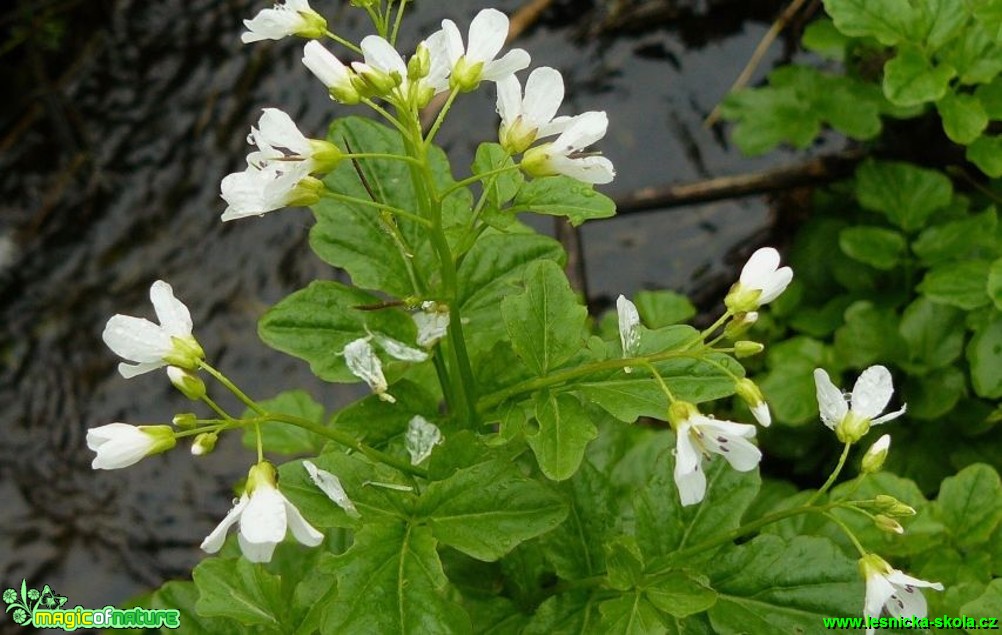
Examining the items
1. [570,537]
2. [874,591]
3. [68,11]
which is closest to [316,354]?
[570,537]

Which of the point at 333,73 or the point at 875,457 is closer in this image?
the point at 333,73

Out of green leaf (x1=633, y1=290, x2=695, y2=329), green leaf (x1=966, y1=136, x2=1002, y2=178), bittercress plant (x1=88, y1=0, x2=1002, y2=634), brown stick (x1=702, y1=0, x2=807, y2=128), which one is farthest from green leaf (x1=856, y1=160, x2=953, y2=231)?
bittercress plant (x1=88, y1=0, x2=1002, y2=634)

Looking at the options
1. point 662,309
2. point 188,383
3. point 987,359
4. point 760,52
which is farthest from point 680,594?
point 760,52

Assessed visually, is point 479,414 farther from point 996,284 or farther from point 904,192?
point 904,192

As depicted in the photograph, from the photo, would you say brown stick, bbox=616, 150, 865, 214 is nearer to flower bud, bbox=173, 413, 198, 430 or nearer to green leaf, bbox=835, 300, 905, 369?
→ green leaf, bbox=835, 300, 905, 369

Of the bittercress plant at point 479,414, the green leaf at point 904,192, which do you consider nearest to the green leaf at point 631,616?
the bittercress plant at point 479,414

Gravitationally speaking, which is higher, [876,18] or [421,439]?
[876,18]

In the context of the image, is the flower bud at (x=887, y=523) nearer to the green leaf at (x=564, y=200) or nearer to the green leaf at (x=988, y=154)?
the green leaf at (x=564, y=200)
